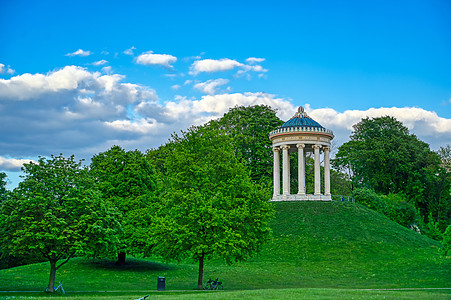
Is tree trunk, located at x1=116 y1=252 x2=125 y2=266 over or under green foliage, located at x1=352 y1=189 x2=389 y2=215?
under

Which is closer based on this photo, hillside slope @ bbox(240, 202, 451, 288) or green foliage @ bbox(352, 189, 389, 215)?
hillside slope @ bbox(240, 202, 451, 288)

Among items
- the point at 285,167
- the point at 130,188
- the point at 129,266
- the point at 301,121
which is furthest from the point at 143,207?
the point at 301,121

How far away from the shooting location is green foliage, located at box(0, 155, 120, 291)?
26391 millimetres

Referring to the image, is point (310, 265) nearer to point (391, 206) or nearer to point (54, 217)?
point (54, 217)

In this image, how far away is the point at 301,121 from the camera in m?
63.1

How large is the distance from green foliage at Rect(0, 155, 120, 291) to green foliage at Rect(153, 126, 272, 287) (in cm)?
408

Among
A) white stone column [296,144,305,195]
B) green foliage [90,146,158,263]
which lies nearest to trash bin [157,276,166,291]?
green foliage [90,146,158,263]

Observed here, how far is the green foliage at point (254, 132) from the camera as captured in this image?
70312 millimetres

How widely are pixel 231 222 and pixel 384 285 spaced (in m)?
12.8

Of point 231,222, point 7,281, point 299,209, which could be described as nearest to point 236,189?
point 231,222

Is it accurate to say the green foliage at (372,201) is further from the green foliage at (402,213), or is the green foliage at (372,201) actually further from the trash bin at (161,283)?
the trash bin at (161,283)

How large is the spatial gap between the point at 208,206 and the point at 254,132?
44275mm

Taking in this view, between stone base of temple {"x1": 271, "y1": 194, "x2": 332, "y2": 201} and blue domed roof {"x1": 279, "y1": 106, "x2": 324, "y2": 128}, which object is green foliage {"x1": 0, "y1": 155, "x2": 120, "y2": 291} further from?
blue domed roof {"x1": 279, "y1": 106, "x2": 324, "y2": 128}

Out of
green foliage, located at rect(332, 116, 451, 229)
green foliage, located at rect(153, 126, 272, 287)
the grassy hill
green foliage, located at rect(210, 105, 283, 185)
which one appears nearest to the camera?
green foliage, located at rect(153, 126, 272, 287)
